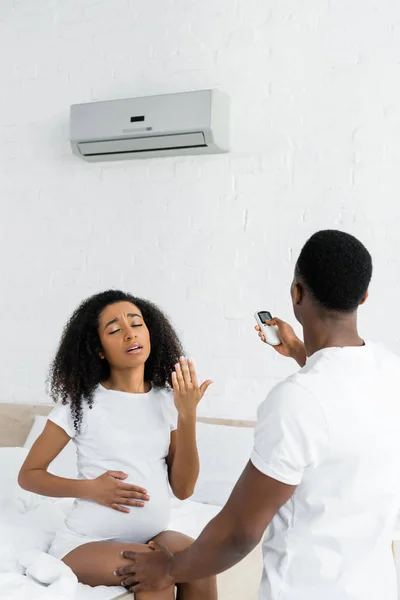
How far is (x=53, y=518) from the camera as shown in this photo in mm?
2314

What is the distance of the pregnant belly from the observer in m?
1.99

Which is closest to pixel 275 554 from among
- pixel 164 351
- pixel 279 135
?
pixel 164 351

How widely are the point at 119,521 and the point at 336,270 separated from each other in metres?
1.02

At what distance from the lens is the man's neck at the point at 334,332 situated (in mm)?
1411

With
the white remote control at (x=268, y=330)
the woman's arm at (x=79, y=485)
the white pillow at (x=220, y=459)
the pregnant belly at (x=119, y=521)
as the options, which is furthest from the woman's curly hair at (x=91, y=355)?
the white pillow at (x=220, y=459)

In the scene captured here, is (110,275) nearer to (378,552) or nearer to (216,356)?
(216,356)

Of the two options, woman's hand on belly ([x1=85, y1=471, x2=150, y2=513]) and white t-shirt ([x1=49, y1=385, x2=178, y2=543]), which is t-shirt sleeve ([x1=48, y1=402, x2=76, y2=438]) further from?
woman's hand on belly ([x1=85, y1=471, x2=150, y2=513])

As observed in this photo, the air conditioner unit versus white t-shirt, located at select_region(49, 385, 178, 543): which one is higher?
the air conditioner unit

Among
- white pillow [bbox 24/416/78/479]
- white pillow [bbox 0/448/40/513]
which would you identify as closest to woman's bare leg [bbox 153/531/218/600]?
white pillow [bbox 0/448/40/513]

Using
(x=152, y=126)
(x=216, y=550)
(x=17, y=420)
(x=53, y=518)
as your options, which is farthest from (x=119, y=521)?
(x=152, y=126)

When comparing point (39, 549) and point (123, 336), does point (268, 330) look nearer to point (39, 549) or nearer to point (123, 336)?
point (123, 336)

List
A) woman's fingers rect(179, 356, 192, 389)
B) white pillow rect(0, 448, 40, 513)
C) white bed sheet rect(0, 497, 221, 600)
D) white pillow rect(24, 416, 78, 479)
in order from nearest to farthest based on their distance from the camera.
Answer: white bed sheet rect(0, 497, 221, 600) < woman's fingers rect(179, 356, 192, 389) < white pillow rect(0, 448, 40, 513) < white pillow rect(24, 416, 78, 479)

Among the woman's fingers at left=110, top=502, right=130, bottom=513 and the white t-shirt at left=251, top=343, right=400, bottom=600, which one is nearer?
the white t-shirt at left=251, top=343, right=400, bottom=600

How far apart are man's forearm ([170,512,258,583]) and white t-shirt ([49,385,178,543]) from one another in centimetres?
52
